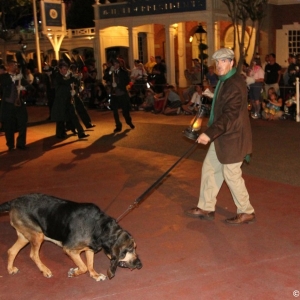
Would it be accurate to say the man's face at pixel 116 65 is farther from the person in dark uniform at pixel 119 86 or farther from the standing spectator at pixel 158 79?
the standing spectator at pixel 158 79

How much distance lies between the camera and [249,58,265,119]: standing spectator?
50.0 feet

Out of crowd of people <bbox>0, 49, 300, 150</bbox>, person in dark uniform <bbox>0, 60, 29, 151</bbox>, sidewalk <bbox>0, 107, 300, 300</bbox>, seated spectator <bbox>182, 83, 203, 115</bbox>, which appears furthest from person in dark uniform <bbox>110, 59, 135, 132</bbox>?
seated spectator <bbox>182, 83, 203, 115</bbox>

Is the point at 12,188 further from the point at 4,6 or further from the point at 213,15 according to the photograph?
the point at 4,6

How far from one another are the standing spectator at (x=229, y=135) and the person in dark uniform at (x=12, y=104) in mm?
6292

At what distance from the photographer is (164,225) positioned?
6711mm

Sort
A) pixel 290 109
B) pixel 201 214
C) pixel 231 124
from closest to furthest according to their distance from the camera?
pixel 231 124
pixel 201 214
pixel 290 109

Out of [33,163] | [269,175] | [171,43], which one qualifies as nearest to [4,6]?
[171,43]

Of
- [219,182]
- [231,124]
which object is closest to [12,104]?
[219,182]

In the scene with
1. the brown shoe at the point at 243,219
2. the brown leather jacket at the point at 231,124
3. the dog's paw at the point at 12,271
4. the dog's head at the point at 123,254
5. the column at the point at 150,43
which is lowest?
the dog's paw at the point at 12,271

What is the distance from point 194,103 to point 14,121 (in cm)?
636

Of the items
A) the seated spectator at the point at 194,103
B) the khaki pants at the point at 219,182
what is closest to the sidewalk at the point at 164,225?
the khaki pants at the point at 219,182

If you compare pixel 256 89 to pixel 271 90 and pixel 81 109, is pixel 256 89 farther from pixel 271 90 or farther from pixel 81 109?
pixel 81 109

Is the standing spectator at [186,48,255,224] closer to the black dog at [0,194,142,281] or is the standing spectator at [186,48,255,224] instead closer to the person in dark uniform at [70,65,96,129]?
the black dog at [0,194,142,281]

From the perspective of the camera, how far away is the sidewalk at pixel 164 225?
5.04 m
